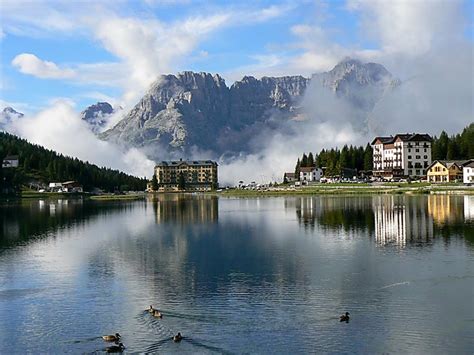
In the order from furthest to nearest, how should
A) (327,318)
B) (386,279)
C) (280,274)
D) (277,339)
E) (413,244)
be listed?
1. (413,244)
2. (280,274)
3. (386,279)
4. (327,318)
5. (277,339)

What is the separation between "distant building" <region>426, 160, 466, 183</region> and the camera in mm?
152875

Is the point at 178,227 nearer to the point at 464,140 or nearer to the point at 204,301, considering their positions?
the point at 204,301

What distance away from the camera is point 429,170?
163 m

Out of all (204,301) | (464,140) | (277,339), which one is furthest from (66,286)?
(464,140)

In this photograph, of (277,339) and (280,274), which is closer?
(277,339)

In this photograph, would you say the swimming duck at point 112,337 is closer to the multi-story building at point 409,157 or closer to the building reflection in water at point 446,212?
the building reflection in water at point 446,212

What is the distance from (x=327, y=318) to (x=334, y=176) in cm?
16287

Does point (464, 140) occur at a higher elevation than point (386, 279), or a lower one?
higher

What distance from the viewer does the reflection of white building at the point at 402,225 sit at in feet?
178

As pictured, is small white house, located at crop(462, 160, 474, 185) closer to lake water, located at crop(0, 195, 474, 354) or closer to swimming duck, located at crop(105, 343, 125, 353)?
lake water, located at crop(0, 195, 474, 354)

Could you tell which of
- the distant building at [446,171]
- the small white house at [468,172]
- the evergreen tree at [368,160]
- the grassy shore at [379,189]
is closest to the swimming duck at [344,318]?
the grassy shore at [379,189]

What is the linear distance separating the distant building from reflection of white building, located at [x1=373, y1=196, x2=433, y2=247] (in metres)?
70.2

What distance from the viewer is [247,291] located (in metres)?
33.7

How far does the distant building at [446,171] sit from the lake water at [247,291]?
314 feet
